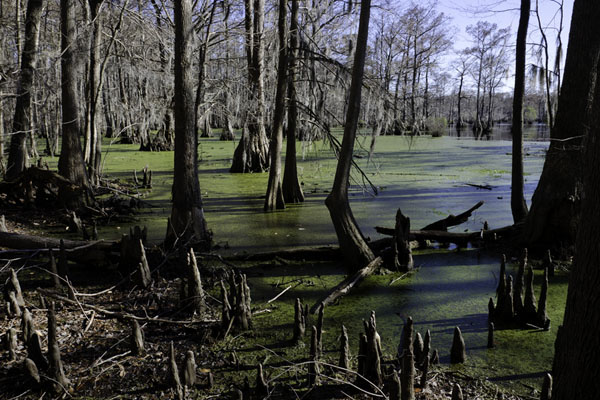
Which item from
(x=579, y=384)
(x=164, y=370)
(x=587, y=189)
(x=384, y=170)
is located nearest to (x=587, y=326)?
(x=579, y=384)

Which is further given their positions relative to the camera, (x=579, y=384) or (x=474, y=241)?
(x=474, y=241)

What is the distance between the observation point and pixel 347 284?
495 cm

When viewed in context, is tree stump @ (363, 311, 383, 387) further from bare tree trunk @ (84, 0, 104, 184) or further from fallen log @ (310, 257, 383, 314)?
bare tree trunk @ (84, 0, 104, 184)

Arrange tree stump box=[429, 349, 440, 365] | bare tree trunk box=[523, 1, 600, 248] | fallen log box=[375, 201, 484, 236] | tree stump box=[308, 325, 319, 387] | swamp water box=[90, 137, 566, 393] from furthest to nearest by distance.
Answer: fallen log box=[375, 201, 484, 236]
bare tree trunk box=[523, 1, 600, 248]
swamp water box=[90, 137, 566, 393]
tree stump box=[429, 349, 440, 365]
tree stump box=[308, 325, 319, 387]

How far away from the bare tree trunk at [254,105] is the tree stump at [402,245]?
547 cm

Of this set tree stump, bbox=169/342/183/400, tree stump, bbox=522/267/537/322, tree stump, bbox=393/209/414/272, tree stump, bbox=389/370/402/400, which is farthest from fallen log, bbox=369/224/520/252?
tree stump, bbox=169/342/183/400

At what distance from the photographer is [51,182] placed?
8.59 metres

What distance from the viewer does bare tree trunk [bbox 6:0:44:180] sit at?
8.71 metres

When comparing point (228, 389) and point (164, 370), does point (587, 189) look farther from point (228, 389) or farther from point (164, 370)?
point (164, 370)

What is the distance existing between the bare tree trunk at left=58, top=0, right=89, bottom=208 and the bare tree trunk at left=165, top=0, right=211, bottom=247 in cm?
353

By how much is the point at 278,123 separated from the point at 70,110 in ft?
13.5

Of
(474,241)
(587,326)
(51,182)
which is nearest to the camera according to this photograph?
(587,326)

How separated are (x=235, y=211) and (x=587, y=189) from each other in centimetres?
760

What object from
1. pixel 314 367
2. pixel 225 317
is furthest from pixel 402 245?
pixel 314 367
